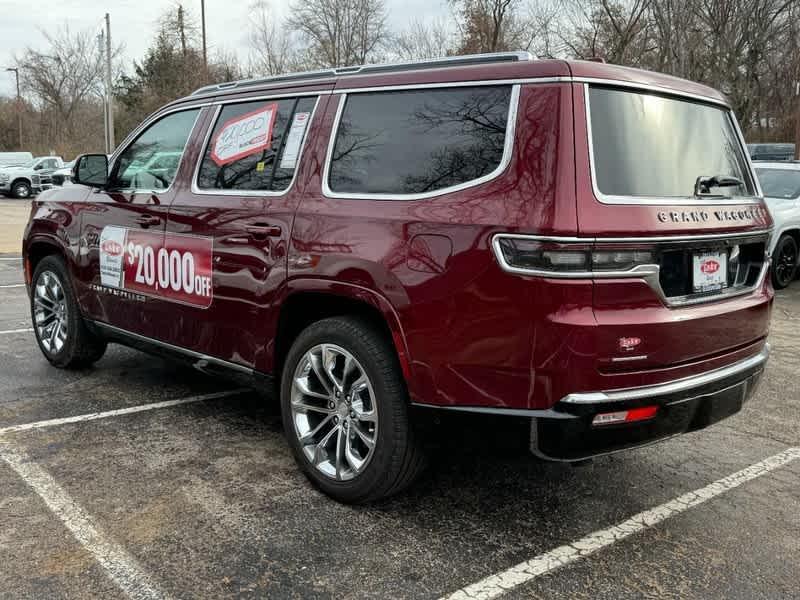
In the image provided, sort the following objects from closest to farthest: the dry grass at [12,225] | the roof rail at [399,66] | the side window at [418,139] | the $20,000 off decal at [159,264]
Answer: the side window at [418,139]
the roof rail at [399,66]
the $20,000 off decal at [159,264]
the dry grass at [12,225]

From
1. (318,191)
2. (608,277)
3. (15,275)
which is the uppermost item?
(318,191)

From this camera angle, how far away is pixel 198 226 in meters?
3.98

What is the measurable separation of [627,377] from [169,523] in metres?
1.95

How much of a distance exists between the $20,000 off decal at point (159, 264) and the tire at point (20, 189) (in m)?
29.4

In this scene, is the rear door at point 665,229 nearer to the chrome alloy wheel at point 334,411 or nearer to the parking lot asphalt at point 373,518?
the parking lot asphalt at point 373,518

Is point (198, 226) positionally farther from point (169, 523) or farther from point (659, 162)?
point (659, 162)

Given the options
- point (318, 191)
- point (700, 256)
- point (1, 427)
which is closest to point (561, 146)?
point (700, 256)

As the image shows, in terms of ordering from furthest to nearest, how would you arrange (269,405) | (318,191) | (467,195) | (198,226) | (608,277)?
(269,405) < (198,226) < (318,191) < (467,195) < (608,277)

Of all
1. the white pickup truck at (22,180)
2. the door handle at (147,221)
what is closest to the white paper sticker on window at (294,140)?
the door handle at (147,221)

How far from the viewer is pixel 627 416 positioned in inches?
108

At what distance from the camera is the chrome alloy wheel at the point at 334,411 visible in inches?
128

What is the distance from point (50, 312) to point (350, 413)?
3281mm

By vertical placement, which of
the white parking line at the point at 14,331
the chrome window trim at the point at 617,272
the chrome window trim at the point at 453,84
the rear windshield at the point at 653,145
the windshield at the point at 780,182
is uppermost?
the chrome window trim at the point at 453,84

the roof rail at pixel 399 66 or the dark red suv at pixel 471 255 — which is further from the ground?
the roof rail at pixel 399 66
